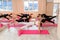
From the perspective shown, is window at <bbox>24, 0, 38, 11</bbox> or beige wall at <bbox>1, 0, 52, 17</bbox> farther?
window at <bbox>24, 0, 38, 11</bbox>

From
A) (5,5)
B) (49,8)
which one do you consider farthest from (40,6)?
(5,5)

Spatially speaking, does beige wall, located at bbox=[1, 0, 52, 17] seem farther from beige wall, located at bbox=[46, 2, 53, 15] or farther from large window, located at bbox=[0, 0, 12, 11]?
large window, located at bbox=[0, 0, 12, 11]

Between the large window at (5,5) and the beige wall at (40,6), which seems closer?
the beige wall at (40,6)

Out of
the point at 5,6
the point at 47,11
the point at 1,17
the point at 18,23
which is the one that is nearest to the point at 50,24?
the point at 18,23

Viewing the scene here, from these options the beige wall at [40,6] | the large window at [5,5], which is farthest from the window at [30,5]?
the large window at [5,5]

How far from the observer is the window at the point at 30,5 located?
692 centimetres

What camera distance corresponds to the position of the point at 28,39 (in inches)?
99.0

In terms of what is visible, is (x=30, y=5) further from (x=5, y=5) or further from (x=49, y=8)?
(x=5, y=5)

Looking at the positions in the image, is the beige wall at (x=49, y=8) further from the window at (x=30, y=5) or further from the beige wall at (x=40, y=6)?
the window at (x=30, y=5)

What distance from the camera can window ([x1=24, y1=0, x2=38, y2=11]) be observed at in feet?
22.7

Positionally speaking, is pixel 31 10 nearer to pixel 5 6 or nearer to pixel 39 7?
pixel 39 7

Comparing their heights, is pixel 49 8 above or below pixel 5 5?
below

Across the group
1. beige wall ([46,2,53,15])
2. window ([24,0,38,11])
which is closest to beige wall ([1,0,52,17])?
beige wall ([46,2,53,15])

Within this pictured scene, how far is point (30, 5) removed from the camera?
696cm
